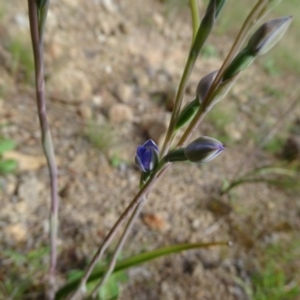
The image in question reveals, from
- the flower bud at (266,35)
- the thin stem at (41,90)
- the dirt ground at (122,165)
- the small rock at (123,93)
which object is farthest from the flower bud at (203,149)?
the small rock at (123,93)

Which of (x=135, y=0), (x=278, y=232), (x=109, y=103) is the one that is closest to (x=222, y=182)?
(x=278, y=232)

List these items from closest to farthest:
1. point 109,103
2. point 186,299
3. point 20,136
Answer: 1. point 186,299
2. point 20,136
3. point 109,103

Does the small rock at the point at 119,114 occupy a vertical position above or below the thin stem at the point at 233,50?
below

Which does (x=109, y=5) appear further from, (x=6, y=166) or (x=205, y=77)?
(x=205, y=77)

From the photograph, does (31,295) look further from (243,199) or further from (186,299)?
(243,199)

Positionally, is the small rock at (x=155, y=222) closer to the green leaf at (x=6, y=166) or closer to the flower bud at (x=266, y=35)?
the green leaf at (x=6, y=166)

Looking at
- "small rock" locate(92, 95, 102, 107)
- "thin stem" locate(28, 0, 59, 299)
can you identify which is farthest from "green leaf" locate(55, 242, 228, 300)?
"small rock" locate(92, 95, 102, 107)

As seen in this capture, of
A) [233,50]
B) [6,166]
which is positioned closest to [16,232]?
[6,166]

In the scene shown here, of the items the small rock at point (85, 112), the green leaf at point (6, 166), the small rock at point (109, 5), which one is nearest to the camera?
the green leaf at point (6, 166)
